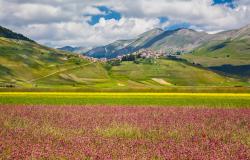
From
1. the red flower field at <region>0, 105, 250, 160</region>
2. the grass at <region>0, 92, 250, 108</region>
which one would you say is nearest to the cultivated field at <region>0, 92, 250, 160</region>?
the red flower field at <region>0, 105, 250, 160</region>

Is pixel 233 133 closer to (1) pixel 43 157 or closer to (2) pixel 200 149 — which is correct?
(2) pixel 200 149

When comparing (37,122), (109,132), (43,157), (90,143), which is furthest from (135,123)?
(43,157)

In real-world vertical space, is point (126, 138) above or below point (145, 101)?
above

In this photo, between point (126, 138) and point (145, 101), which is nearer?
point (126, 138)

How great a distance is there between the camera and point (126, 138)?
17.7m

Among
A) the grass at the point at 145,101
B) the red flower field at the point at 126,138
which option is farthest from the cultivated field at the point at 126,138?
the grass at the point at 145,101

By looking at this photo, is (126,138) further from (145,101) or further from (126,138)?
(145,101)

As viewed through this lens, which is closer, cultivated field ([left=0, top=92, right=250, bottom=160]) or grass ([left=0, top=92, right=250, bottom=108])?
cultivated field ([left=0, top=92, right=250, bottom=160])

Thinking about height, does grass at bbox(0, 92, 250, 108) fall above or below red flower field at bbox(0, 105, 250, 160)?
below

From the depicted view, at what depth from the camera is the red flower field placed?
13.0 meters

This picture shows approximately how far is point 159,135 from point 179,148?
4.47 meters

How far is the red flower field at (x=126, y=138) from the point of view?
1298 centimetres

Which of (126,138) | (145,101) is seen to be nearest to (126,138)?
(126,138)

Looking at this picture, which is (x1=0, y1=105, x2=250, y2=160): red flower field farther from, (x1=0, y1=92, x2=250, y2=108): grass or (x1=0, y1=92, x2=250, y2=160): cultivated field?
(x1=0, y1=92, x2=250, y2=108): grass
